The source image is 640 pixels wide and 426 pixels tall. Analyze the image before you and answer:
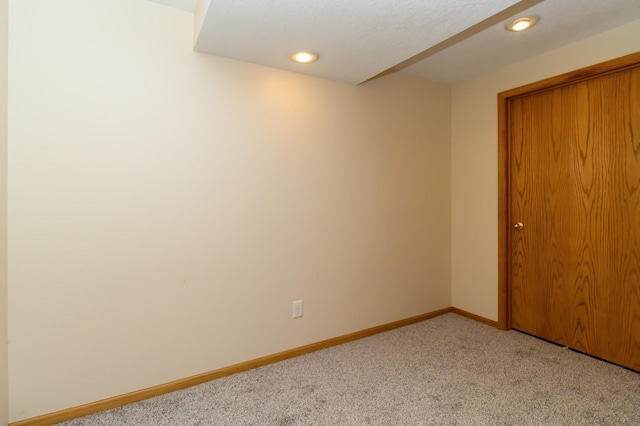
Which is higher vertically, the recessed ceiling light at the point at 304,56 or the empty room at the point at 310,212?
the recessed ceiling light at the point at 304,56

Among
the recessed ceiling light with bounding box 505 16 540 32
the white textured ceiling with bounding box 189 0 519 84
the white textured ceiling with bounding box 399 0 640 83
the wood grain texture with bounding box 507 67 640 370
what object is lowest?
the wood grain texture with bounding box 507 67 640 370

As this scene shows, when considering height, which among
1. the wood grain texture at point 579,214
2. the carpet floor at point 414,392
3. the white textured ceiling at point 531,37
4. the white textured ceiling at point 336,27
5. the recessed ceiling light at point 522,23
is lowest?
the carpet floor at point 414,392

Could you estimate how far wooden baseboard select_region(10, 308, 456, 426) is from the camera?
1699 millimetres

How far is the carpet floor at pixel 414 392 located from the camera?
68.4 inches

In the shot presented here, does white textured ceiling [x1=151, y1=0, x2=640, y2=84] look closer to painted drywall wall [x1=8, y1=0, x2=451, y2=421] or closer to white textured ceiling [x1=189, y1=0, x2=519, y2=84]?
white textured ceiling [x1=189, y1=0, x2=519, y2=84]

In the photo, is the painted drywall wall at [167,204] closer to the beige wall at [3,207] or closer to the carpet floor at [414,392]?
the beige wall at [3,207]

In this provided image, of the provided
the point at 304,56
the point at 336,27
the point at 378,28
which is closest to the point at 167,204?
the point at 304,56

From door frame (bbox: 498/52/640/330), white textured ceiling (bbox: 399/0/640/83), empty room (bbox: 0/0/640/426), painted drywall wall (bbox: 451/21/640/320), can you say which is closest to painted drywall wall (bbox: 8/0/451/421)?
empty room (bbox: 0/0/640/426)

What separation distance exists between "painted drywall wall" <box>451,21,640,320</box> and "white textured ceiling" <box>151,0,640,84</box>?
29 cm

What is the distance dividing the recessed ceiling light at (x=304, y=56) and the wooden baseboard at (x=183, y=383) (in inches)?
80.0

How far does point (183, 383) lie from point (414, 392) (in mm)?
1399

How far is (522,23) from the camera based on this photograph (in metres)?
2.09

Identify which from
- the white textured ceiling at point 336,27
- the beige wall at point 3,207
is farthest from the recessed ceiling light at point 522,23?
the beige wall at point 3,207

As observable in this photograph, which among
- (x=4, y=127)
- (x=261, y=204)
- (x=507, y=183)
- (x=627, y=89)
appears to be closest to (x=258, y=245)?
(x=261, y=204)
